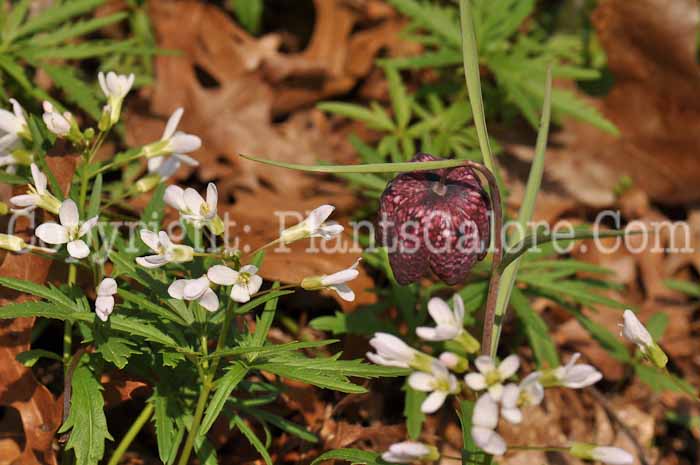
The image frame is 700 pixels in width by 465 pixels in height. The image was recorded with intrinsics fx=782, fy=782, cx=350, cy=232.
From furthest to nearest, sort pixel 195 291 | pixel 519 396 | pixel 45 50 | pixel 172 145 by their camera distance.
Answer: pixel 45 50, pixel 172 145, pixel 195 291, pixel 519 396

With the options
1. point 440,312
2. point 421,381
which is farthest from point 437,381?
point 440,312

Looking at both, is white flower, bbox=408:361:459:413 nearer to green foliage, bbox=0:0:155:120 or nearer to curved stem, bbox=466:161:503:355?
curved stem, bbox=466:161:503:355

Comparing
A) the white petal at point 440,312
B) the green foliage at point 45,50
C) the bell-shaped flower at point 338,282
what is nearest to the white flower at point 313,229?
the bell-shaped flower at point 338,282

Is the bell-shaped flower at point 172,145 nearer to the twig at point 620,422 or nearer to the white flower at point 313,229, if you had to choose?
the white flower at point 313,229

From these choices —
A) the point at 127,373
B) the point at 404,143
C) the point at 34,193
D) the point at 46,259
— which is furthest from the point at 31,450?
the point at 404,143

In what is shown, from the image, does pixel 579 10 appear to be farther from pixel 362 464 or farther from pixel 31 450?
pixel 31 450

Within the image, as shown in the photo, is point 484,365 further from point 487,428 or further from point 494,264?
point 494,264

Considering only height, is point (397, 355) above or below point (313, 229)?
below

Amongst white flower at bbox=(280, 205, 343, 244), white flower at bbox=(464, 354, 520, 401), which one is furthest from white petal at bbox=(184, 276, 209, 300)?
white flower at bbox=(464, 354, 520, 401)
